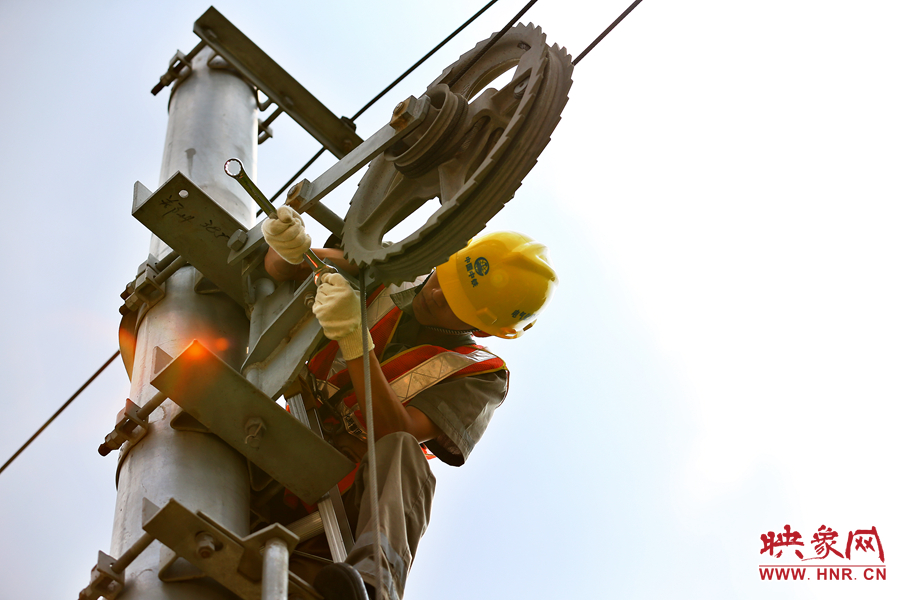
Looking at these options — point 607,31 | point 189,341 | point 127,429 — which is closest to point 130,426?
point 127,429

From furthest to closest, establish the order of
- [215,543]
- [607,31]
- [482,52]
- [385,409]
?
1. [607,31]
2. [385,409]
3. [482,52]
4. [215,543]

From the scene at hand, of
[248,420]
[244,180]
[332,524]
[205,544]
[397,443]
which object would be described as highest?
[244,180]

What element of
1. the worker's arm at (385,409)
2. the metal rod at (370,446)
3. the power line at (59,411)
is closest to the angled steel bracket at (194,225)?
the worker's arm at (385,409)

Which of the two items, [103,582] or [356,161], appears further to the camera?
[356,161]

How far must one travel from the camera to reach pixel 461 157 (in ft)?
12.0

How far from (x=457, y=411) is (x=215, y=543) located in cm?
160

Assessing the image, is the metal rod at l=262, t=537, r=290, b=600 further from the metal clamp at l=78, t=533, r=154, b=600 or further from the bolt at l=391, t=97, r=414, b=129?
the bolt at l=391, t=97, r=414, b=129

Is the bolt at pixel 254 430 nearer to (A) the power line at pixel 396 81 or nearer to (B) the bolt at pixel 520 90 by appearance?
(B) the bolt at pixel 520 90

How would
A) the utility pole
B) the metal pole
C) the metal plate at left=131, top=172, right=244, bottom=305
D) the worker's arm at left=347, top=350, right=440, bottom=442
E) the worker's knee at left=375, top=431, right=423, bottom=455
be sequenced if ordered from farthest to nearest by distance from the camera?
the metal plate at left=131, top=172, right=244, bottom=305, the worker's arm at left=347, top=350, right=440, bottom=442, the worker's knee at left=375, top=431, right=423, bottom=455, the metal pole, the utility pole

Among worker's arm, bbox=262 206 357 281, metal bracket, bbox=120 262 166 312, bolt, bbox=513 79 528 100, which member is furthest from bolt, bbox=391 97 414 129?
metal bracket, bbox=120 262 166 312

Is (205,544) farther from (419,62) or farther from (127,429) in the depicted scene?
(419,62)

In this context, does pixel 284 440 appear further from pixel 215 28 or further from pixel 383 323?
pixel 215 28

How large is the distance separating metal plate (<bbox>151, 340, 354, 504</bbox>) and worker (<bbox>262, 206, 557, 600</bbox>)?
0.90 ft

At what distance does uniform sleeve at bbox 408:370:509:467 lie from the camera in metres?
4.18
